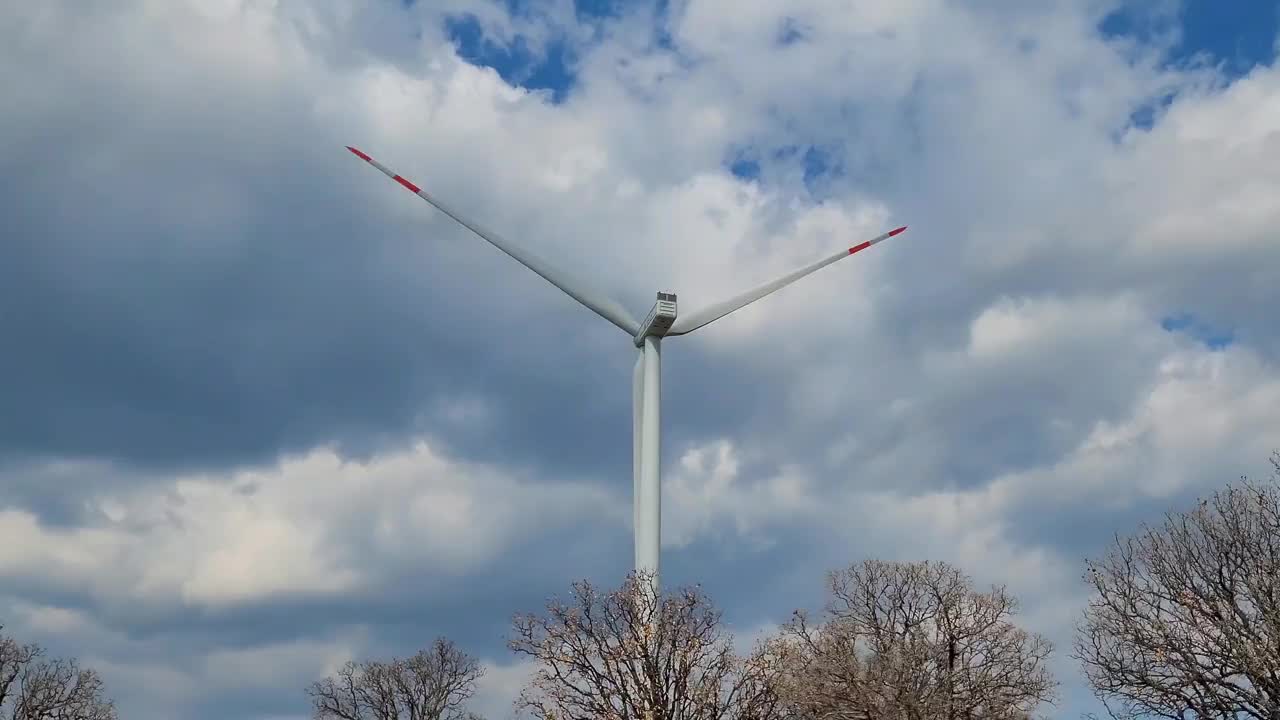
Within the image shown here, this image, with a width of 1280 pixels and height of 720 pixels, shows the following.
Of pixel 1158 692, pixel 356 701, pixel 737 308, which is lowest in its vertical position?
pixel 1158 692

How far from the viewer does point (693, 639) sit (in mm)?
51656

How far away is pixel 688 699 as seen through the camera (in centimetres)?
5091

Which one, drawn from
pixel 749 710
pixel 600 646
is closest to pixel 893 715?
pixel 749 710

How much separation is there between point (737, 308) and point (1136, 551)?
71.4ft

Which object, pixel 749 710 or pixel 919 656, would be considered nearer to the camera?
pixel 749 710

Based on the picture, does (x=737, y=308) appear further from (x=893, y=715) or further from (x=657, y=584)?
(x=893, y=715)

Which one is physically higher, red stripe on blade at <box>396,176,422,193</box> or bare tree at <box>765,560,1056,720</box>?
red stripe on blade at <box>396,176,422,193</box>

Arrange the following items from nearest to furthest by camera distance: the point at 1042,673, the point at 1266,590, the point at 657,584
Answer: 1. the point at 1266,590
2. the point at 657,584
3. the point at 1042,673

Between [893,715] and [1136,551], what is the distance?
20.3 meters

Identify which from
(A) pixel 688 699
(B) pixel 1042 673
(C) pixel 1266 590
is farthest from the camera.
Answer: (B) pixel 1042 673

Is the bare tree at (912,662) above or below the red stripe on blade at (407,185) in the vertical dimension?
below

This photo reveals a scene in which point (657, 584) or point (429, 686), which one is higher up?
point (429, 686)

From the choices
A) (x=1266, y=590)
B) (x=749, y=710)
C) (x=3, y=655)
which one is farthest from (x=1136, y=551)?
(x=3, y=655)

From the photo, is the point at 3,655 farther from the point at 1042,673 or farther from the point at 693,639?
the point at 1042,673
